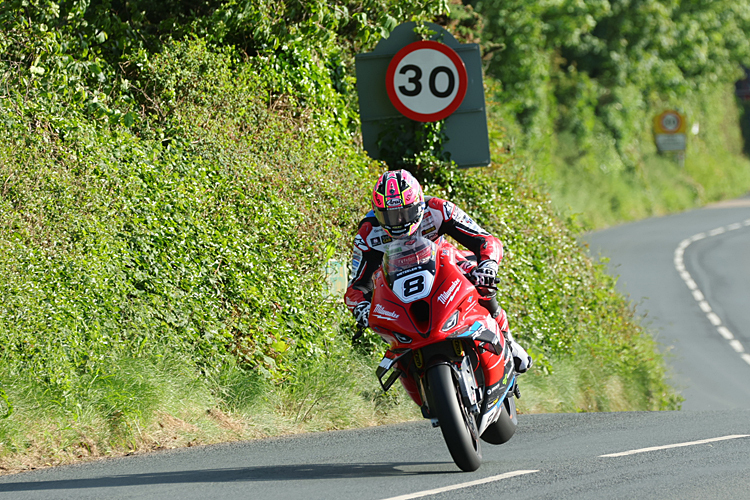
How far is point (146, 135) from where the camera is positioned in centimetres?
1019

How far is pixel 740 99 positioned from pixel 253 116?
56746 millimetres

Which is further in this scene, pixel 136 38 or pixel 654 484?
pixel 136 38

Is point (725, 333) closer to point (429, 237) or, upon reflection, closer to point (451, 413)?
point (429, 237)

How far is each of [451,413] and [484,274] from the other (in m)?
0.93

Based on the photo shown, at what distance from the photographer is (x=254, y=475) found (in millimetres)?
6500

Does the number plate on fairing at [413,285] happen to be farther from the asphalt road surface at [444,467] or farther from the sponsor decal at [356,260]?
the asphalt road surface at [444,467]

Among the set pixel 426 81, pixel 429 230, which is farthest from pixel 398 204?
pixel 426 81

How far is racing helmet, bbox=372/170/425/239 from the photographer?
627 cm

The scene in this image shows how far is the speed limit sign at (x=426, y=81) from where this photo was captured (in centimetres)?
1107

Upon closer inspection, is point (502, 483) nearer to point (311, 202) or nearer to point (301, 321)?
point (301, 321)

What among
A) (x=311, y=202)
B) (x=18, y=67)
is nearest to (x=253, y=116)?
(x=311, y=202)

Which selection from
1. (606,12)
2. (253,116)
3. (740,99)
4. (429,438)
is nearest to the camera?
(429,438)

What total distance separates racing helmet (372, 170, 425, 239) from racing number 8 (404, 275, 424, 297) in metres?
0.30

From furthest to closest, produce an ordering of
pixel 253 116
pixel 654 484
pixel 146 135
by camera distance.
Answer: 1. pixel 253 116
2. pixel 146 135
3. pixel 654 484
